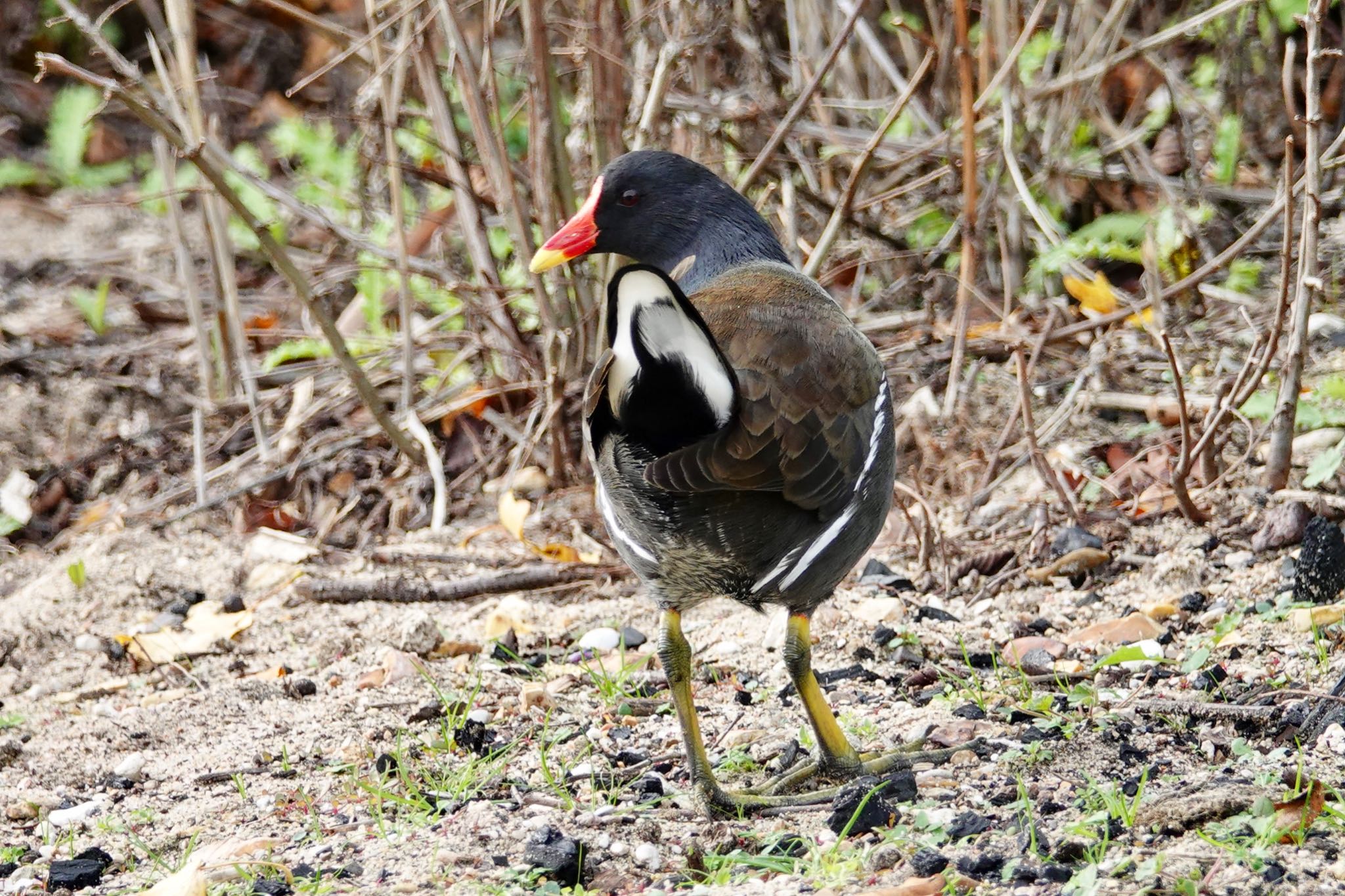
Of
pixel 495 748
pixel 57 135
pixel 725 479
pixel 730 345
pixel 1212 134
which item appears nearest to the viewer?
pixel 725 479

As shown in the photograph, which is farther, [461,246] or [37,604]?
[461,246]

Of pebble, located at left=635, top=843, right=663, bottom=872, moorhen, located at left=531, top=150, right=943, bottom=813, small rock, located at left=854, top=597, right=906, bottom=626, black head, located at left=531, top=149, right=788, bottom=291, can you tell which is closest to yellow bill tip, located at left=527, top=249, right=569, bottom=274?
black head, located at left=531, top=149, right=788, bottom=291

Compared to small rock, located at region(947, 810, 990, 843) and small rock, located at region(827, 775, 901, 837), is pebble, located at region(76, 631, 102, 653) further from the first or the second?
small rock, located at region(947, 810, 990, 843)

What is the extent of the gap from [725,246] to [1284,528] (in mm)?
1648

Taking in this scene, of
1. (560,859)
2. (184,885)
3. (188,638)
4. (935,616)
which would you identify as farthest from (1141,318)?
(184,885)

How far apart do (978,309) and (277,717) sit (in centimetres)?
321

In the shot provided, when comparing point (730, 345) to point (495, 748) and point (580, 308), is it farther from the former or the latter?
point (580, 308)

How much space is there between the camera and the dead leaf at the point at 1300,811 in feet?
7.72

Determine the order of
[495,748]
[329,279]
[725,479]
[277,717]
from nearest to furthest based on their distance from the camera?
[725,479] < [495,748] < [277,717] < [329,279]

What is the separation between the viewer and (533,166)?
14.4 feet

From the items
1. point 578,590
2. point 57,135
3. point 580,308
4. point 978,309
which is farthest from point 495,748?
point 57,135

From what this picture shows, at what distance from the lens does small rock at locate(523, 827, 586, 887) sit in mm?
2510

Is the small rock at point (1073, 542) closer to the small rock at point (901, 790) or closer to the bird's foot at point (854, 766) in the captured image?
the bird's foot at point (854, 766)

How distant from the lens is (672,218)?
12.5 ft
